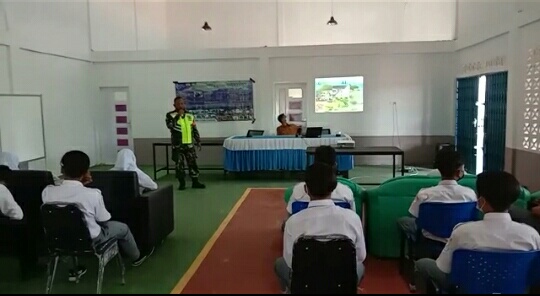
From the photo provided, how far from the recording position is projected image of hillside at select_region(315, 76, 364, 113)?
393 inches

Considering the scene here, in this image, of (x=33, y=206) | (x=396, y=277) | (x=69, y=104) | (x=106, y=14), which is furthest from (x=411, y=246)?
(x=106, y=14)

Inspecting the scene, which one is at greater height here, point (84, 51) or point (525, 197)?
point (84, 51)

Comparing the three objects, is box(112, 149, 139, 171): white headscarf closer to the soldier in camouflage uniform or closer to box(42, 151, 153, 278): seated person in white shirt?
box(42, 151, 153, 278): seated person in white shirt

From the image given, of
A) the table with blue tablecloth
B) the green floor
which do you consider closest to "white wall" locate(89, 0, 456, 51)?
the table with blue tablecloth

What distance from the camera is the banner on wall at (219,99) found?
33.5 feet

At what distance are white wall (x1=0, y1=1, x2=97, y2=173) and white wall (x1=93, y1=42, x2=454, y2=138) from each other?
80 centimetres

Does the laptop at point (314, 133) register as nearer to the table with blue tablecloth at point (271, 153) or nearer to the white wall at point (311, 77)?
the table with blue tablecloth at point (271, 153)

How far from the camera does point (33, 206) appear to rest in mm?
3850

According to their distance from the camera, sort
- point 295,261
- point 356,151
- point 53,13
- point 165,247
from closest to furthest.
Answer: point 295,261 → point 165,247 → point 356,151 → point 53,13

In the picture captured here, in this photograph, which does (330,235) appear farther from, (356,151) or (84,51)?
(84,51)

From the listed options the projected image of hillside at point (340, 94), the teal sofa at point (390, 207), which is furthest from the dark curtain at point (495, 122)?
the teal sofa at point (390, 207)

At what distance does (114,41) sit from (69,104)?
2339 mm

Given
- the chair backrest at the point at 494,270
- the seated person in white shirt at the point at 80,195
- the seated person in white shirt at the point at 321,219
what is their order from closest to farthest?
the chair backrest at the point at 494,270 < the seated person in white shirt at the point at 321,219 < the seated person in white shirt at the point at 80,195

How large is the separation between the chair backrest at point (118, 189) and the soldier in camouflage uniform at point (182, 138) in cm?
339
